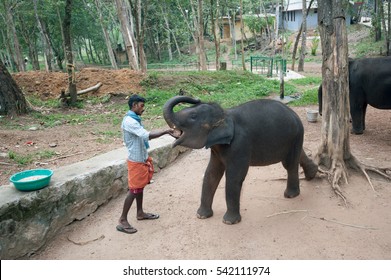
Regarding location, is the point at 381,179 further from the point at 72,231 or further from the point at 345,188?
the point at 72,231

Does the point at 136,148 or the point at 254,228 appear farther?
the point at 254,228

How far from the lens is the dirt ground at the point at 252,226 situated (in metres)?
4.12

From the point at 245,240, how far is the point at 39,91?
13.2m

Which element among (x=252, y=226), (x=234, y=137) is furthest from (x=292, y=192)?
(x=234, y=137)

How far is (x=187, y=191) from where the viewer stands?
Answer: 19.4ft

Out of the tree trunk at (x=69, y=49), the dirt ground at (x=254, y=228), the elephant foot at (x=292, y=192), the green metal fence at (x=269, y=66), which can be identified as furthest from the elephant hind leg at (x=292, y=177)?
the green metal fence at (x=269, y=66)

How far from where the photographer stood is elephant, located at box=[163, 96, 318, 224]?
4.22m

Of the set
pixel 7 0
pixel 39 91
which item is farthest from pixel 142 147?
pixel 7 0

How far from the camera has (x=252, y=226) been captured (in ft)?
15.2

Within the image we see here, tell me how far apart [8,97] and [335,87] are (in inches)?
369

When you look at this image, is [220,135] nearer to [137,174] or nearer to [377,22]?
[137,174]

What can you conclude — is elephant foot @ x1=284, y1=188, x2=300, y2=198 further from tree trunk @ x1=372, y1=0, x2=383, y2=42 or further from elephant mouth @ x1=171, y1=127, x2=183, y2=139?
tree trunk @ x1=372, y1=0, x2=383, y2=42

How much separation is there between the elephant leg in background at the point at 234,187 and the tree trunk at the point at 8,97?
867 centimetres

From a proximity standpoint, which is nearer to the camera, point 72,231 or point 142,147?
point 142,147
